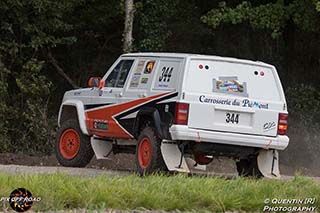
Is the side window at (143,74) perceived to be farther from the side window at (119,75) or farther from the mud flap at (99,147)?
the mud flap at (99,147)

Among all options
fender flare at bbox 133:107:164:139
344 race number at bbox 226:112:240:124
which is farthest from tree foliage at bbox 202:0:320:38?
344 race number at bbox 226:112:240:124

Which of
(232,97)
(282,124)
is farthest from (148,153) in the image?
(282,124)

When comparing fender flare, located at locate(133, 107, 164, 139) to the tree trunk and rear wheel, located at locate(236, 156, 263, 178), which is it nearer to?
rear wheel, located at locate(236, 156, 263, 178)

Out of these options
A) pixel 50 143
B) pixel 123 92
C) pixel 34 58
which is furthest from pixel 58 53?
pixel 123 92

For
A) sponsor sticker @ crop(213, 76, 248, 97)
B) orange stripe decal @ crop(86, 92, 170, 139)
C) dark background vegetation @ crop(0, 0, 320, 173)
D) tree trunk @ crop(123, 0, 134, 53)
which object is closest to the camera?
sponsor sticker @ crop(213, 76, 248, 97)

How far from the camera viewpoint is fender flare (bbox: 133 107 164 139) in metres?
13.1

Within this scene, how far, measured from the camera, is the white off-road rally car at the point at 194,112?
12789 millimetres

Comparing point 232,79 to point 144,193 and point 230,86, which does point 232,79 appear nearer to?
point 230,86

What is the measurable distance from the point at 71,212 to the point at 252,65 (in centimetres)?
597

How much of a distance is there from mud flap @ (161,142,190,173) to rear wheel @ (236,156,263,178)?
50.6 inches

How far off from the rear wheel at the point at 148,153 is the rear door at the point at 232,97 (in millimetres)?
816

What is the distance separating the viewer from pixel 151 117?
13.4 metres

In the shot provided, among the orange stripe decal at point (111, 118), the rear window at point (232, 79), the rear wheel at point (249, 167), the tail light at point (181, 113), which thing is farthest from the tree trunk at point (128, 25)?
the tail light at point (181, 113)

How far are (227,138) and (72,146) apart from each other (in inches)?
156
